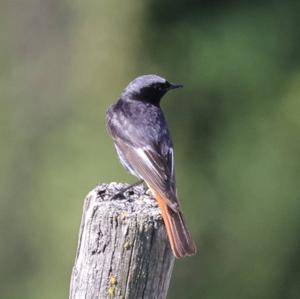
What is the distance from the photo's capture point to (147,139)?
5.85 metres

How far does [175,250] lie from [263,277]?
6.09 m

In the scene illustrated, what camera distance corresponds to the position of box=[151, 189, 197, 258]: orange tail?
4.46m

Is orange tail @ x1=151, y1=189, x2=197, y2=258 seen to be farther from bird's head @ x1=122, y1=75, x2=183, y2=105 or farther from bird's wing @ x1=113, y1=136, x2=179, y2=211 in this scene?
bird's head @ x1=122, y1=75, x2=183, y2=105

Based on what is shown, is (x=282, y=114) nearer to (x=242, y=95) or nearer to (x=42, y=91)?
(x=242, y=95)

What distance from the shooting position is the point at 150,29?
1099cm

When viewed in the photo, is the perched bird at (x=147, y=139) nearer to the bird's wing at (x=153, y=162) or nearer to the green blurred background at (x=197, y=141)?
the bird's wing at (x=153, y=162)

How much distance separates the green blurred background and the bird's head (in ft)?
12.9

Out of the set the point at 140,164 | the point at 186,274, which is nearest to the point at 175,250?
the point at 140,164

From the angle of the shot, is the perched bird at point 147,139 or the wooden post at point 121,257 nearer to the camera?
the wooden post at point 121,257

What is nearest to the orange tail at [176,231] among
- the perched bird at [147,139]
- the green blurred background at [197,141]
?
the perched bird at [147,139]

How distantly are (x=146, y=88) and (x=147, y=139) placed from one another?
1.95 feet

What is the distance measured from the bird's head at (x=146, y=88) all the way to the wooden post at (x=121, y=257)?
192 centimetres

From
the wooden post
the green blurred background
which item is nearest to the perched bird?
the wooden post

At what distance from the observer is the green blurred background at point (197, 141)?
1045 centimetres
